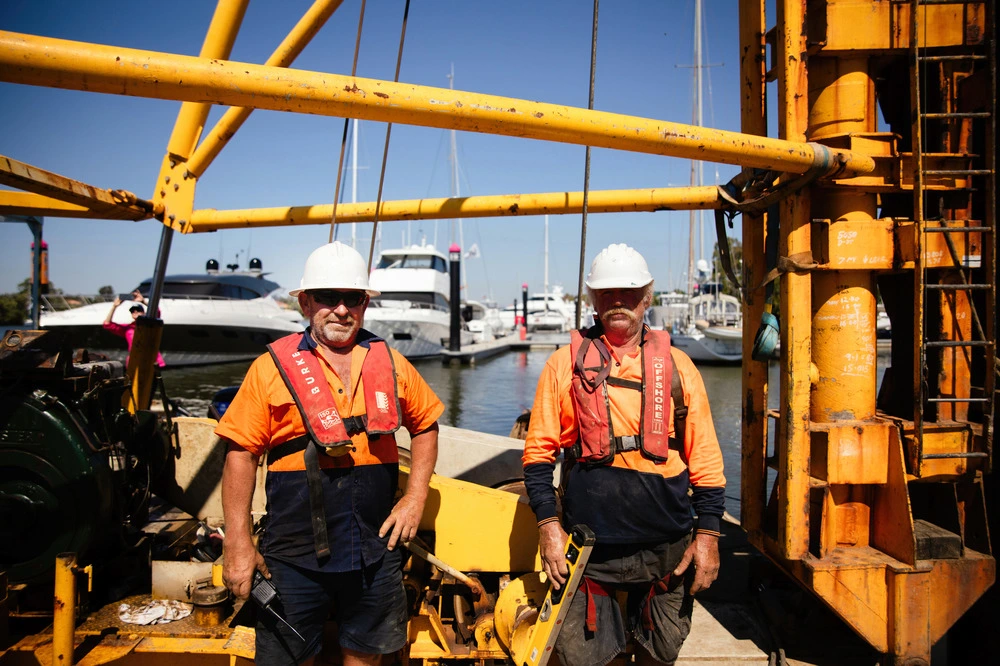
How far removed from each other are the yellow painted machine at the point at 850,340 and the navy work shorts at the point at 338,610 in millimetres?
530

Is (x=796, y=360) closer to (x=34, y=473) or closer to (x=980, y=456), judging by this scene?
(x=980, y=456)

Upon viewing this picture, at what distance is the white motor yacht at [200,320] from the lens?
61.8ft

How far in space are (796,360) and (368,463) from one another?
6.76 feet

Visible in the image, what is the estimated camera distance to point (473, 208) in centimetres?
390

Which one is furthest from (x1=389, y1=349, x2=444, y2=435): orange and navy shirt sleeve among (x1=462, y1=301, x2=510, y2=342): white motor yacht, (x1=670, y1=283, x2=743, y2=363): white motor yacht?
(x1=462, y1=301, x2=510, y2=342): white motor yacht

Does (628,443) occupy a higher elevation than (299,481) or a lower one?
higher

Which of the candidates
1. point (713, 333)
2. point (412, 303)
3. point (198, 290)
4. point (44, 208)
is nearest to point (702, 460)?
point (44, 208)

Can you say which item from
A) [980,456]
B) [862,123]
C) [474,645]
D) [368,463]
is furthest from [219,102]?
[980,456]

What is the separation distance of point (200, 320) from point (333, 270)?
20.0m

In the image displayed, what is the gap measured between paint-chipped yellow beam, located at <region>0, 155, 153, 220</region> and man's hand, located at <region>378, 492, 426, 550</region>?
2.40 meters

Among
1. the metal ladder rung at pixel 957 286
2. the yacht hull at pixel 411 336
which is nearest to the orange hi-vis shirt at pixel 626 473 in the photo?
the metal ladder rung at pixel 957 286

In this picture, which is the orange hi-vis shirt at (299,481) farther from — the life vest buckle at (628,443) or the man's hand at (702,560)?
the man's hand at (702,560)

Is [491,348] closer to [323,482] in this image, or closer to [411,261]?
[411,261]

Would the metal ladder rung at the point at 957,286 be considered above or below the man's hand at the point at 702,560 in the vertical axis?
above
